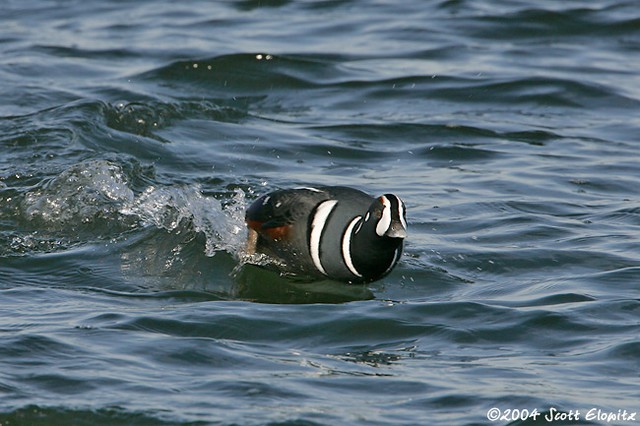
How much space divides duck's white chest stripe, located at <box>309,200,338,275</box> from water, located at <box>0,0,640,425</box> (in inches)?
9.8

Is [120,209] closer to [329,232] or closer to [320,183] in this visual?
[320,183]

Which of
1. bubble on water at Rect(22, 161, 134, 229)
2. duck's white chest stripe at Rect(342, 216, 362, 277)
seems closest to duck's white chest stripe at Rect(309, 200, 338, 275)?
duck's white chest stripe at Rect(342, 216, 362, 277)

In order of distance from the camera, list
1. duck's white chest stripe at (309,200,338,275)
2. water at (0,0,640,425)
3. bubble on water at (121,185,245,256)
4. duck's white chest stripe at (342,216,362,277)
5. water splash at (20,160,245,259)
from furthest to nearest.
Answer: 1. water splash at (20,160,245,259)
2. bubble on water at (121,185,245,256)
3. duck's white chest stripe at (309,200,338,275)
4. duck's white chest stripe at (342,216,362,277)
5. water at (0,0,640,425)

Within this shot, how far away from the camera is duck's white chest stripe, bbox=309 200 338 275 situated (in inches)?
267

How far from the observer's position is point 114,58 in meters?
12.9

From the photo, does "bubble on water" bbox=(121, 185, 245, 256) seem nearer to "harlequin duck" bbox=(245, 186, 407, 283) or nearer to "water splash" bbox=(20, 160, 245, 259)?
"water splash" bbox=(20, 160, 245, 259)

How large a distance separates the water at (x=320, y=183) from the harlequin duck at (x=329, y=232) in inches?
8.0

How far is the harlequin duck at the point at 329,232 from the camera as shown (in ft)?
21.4

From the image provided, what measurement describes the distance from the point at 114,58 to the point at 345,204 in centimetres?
667

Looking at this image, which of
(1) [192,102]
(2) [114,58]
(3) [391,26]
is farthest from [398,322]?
(3) [391,26]

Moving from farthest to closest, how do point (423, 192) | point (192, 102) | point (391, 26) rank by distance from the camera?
point (391, 26) → point (192, 102) → point (423, 192)

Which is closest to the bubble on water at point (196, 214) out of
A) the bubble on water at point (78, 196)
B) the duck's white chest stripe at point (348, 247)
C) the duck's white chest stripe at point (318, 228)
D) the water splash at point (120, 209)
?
the water splash at point (120, 209)

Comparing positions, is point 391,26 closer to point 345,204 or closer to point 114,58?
point 114,58

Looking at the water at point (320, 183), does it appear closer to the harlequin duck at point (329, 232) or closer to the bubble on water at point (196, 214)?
the bubble on water at point (196, 214)
